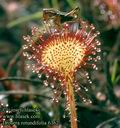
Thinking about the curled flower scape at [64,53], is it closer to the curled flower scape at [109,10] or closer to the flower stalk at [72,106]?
the flower stalk at [72,106]

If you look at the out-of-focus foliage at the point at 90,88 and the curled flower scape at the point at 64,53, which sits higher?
the out-of-focus foliage at the point at 90,88

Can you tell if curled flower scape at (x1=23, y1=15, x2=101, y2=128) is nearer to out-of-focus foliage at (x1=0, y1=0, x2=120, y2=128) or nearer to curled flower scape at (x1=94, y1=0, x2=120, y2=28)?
out-of-focus foliage at (x1=0, y1=0, x2=120, y2=128)

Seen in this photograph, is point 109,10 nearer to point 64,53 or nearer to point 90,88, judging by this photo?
point 90,88

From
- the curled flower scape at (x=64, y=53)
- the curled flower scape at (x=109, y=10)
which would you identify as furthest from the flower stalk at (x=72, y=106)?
the curled flower scape at (x=109, y=10)

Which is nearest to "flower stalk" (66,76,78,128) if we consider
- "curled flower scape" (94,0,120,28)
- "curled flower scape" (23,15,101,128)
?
"curled flower scape" (23,15,101,128)

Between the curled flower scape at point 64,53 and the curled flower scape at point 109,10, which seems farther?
the curled flower scape at point 109,10

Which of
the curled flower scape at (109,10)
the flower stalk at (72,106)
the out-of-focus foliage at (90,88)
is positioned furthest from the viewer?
the curled flower scape at (109,10)

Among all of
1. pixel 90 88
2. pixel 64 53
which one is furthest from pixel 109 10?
pixel 64 53
